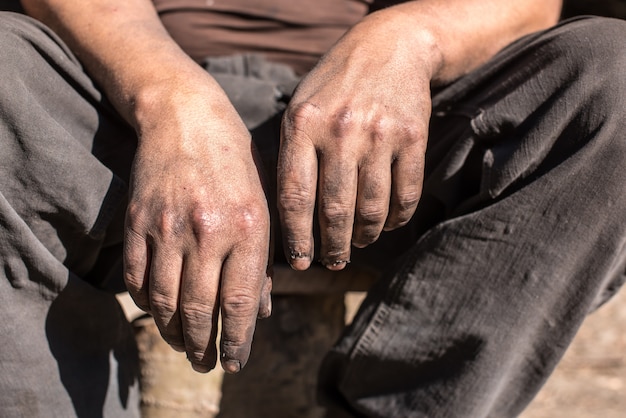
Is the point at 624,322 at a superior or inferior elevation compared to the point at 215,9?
inferior

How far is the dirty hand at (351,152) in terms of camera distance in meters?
0.87

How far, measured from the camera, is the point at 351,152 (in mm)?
867

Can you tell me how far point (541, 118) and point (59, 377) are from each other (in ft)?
2.20

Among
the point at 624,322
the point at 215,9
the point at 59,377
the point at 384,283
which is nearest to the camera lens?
the point at 59,377

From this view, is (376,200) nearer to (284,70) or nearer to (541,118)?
(541,118)

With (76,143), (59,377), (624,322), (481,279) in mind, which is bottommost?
(624,322)

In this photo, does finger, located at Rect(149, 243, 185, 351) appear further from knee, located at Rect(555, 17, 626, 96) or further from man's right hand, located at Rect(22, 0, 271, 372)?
knee, located at Rect(555, 17, 626, 96)

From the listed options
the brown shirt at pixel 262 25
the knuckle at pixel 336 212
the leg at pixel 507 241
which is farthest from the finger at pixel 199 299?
the brown shirt at pixel 262 25

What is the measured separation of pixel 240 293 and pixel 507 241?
35 centimetres

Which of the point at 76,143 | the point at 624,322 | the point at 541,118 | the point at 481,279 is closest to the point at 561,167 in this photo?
the point at 541,118

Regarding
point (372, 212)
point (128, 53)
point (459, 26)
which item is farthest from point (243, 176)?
point (459, 26)

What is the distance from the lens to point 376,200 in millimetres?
885

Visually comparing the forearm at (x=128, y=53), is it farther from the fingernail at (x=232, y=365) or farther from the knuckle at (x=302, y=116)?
the fingernail at (x=232, y=365)

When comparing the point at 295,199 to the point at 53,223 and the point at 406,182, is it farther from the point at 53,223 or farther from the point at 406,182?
the point at 53,223
